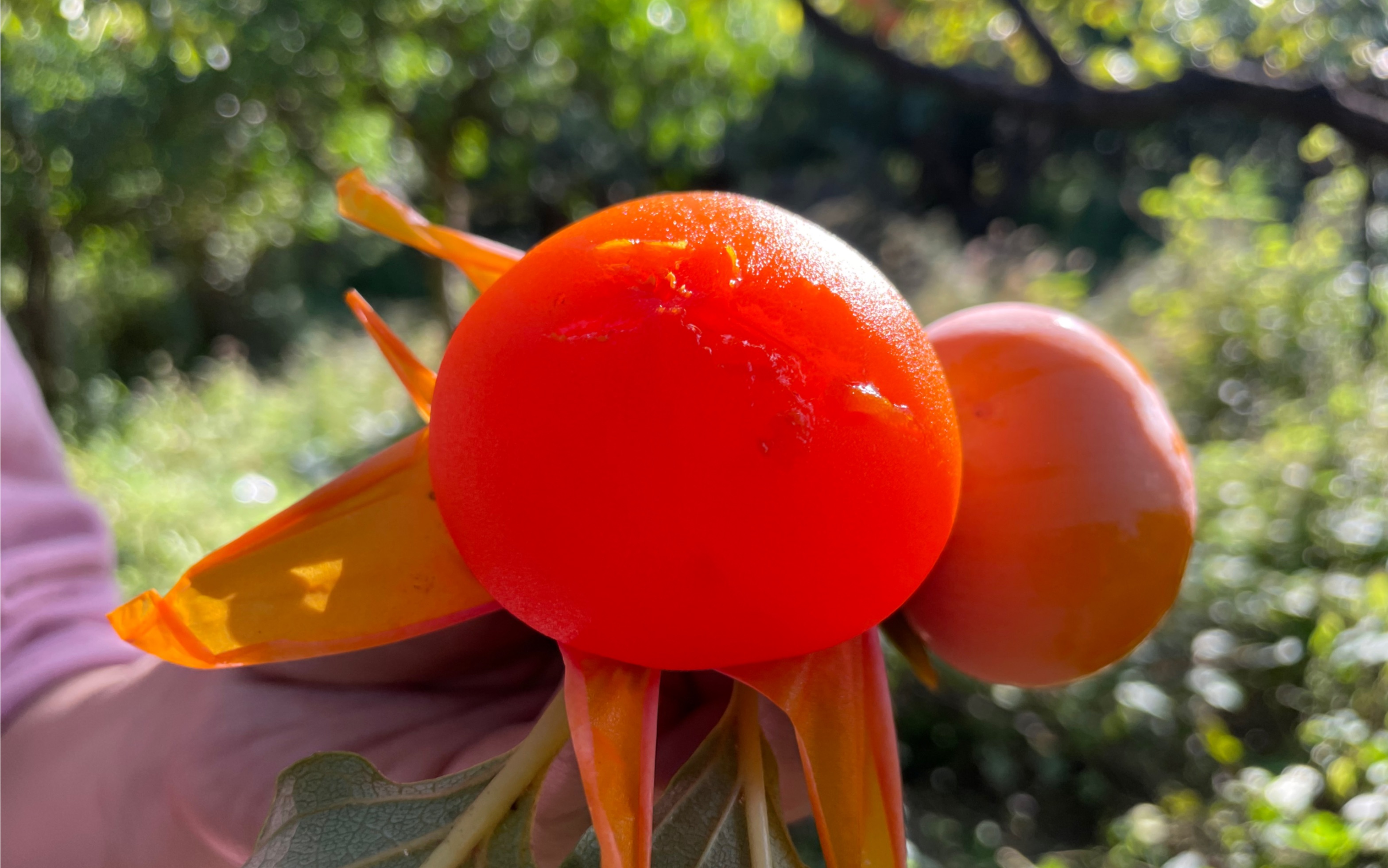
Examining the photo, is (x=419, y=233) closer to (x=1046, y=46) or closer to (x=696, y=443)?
(x=696, y=443)

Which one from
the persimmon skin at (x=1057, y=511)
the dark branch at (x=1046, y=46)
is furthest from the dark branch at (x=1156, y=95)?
the persimmon skin at (x=1057, y=511)

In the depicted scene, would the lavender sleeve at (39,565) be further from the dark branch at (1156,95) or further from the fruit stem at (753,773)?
the dark branch at (1156,95)

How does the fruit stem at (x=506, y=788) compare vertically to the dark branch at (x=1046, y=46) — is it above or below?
above

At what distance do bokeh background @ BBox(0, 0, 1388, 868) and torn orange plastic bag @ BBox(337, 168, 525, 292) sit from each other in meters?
1.29

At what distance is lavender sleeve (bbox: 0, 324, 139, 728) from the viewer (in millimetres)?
686

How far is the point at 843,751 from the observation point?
462mm

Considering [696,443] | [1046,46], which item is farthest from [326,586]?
[1046,46]

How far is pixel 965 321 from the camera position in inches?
23.3

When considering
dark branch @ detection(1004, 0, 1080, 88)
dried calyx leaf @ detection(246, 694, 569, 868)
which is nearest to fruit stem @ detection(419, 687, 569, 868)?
dried calyx leaf @ detection(246, 694, 569, 868)

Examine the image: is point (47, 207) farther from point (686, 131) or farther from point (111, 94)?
point (686, 131)

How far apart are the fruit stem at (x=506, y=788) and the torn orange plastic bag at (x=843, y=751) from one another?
0.10 meters

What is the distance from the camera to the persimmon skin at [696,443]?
391 mm

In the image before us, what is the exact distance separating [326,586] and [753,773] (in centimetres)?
25

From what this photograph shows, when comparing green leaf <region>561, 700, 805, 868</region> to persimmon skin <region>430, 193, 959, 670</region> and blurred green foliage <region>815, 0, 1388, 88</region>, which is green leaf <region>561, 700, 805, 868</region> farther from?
blurred green foliage <region>815, 0, 1388, 88</region>
